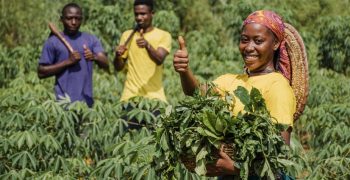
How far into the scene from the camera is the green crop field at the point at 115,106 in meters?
3.66

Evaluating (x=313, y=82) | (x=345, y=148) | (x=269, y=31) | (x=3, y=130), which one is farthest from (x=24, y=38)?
(x=269, y=31)

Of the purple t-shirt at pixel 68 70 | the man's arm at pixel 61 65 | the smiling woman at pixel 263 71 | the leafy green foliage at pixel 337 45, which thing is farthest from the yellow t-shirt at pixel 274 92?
the leafy green foliage at pixel 337 45

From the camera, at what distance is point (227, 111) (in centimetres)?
215

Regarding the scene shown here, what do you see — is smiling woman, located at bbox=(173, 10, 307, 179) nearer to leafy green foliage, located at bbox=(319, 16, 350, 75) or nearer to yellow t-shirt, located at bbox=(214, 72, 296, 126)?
yellow t-shirt, located at bbox=(214, 72, 296, 126)

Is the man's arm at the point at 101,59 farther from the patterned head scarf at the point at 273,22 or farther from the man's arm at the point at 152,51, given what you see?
the patterned head scarf at the point at 273,22

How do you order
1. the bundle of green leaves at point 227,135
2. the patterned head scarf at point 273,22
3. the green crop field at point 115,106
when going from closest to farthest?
the bundle of green leaves at point 227,135
the patterned head scarf at point 273,22
the green crop field at point 115,106

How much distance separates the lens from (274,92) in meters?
2.26

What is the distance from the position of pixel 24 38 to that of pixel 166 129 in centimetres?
913

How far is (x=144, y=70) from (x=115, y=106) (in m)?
0.43

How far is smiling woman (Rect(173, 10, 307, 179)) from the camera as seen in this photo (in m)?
2.23

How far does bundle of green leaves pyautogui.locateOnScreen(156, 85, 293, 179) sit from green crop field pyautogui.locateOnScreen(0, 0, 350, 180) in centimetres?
10

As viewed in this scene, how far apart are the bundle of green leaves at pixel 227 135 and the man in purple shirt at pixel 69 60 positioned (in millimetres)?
2622

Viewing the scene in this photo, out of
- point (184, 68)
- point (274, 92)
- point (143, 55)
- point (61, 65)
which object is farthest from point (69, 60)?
point (274, 92)

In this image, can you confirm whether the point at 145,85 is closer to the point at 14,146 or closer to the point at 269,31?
the point at 14,146
